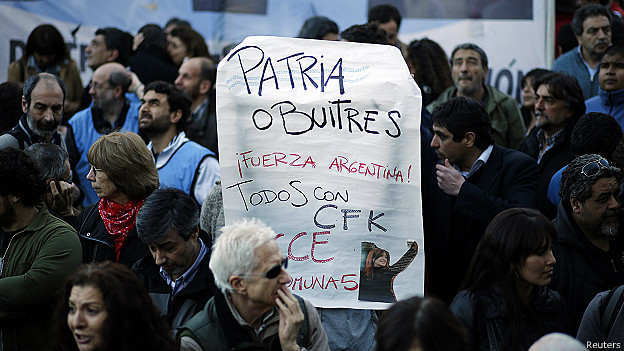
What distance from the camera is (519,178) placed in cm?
503

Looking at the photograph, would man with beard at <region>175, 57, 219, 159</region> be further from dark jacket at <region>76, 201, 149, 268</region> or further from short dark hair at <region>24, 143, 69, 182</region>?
dark jacket at <region>76, 201, 149, 268</region>

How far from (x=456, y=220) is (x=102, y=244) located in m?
2.05

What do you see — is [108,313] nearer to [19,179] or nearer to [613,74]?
[19,179]

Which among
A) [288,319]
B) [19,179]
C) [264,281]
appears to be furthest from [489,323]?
[19,179]

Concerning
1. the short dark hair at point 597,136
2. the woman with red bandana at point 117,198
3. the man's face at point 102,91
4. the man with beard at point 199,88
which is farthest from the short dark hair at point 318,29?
the woman with red bandana at point 117,198

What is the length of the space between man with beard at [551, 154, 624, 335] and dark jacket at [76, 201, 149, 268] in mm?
2288

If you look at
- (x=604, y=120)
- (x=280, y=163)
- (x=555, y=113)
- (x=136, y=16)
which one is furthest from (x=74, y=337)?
(x=136, y=16)

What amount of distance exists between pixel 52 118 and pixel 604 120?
378 centimetres

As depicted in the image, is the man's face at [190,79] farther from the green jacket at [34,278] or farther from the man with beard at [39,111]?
the green jacket at [34,278]

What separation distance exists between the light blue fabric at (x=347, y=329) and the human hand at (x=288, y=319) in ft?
2.63

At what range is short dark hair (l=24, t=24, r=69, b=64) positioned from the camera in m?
7.92

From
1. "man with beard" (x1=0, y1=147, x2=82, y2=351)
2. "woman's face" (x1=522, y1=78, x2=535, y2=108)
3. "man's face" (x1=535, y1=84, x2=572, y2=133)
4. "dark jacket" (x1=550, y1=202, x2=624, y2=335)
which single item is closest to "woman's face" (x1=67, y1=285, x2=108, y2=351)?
"man with beard" (x1=0, y1=147, x2=82, y2=351)

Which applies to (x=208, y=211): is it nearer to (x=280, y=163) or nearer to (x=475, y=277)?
(x=280, y=163)

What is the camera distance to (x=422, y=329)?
297cm
